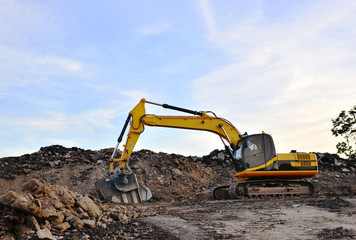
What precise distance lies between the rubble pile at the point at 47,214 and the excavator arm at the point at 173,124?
3.64 metres

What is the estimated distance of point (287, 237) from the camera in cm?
717

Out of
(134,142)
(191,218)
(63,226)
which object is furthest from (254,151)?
(63,226)

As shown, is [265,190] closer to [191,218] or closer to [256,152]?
[256,152]

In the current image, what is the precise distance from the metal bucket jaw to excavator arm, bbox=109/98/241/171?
0.41 m

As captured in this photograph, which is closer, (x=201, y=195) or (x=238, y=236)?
(x=238, y=236)

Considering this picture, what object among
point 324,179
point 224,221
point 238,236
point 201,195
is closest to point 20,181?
point 201,195

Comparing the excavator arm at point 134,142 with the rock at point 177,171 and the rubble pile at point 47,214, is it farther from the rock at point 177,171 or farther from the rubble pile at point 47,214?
the rock at point 177,171

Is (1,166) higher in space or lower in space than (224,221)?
higher

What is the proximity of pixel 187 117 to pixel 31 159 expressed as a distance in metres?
12.4

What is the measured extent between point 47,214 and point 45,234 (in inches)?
28.9

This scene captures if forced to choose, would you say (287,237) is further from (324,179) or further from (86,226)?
(324,179)

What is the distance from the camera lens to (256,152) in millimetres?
14172

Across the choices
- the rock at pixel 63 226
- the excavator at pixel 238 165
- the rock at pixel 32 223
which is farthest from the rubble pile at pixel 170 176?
the rock at pixel 32 223

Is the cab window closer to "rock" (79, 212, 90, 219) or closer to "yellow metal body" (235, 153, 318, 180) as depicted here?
"yellow metal body" (235, 153, 318, 180)
